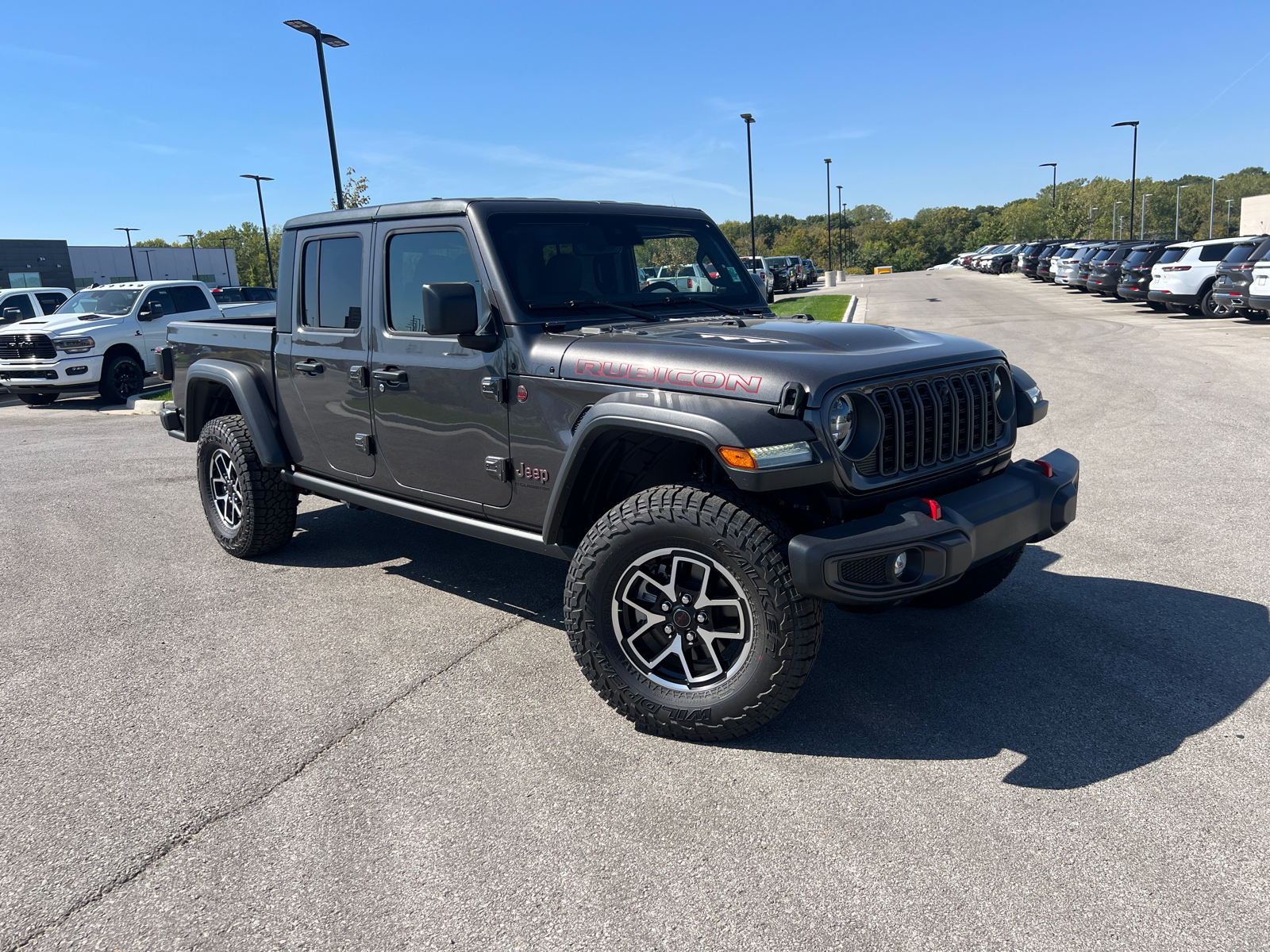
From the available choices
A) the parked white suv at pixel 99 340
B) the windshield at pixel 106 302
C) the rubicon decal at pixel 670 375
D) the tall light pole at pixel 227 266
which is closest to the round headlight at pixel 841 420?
the rubicon decal at pixel 670 375

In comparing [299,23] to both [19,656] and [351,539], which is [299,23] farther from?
[19,656]

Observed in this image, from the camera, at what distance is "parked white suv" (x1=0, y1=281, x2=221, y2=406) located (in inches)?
602

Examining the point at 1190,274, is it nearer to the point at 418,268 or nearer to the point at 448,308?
the point at 418,268

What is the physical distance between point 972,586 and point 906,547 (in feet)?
5.28

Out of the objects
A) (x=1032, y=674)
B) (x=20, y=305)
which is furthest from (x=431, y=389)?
(x=20, y=305)

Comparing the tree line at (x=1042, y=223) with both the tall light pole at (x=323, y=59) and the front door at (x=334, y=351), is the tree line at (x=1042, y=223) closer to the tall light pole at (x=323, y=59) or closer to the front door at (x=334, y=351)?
the tall light pole at (x=323, y=59)

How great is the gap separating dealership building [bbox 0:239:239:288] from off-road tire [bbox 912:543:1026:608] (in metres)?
70.0

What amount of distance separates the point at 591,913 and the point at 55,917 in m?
1.50

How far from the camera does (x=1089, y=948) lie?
7.74 feet

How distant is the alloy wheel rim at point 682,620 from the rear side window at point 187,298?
1561 centimetres

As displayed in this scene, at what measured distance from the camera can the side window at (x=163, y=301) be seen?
16.3m

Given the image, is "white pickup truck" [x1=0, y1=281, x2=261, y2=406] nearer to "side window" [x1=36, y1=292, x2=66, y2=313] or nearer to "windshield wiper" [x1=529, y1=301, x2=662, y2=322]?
"side window" [x1=36, y1=292, x2=66, y2=313]

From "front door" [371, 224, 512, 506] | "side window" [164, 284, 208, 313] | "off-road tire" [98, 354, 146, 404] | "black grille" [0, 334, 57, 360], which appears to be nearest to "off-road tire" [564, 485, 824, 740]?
"front door" [371, 224, 512, 506]

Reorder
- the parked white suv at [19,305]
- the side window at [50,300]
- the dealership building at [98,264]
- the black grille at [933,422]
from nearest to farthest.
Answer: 1. the black grille at [933,422]
2. the parked white suv at [19,305]
3. the side window at [50,300]
4. the dealership building at [98,264]
